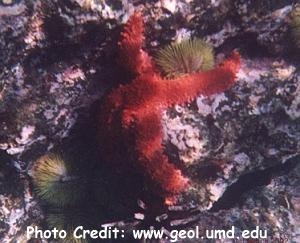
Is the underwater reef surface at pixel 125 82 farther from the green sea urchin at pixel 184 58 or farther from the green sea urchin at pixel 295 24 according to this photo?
the green sea urchin at pixel 184 58

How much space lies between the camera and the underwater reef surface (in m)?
3.22

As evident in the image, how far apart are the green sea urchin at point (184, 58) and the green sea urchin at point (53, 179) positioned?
1.43 metres

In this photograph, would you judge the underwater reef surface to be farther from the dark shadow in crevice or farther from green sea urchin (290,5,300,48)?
the dark shadow in crevice

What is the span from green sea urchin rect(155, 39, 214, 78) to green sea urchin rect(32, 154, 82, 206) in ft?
4.70

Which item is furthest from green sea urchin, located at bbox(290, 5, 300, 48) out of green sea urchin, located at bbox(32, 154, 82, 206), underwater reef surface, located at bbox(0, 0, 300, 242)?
green sea urchin, located at bbox(32, 154, 82, 206)

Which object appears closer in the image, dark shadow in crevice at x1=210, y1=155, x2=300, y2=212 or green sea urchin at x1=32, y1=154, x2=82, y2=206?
green sea urchin at x1=32, y1=154, x2=82, y2=206

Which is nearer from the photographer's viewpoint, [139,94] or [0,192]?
[139,94]

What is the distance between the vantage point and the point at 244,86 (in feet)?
12.6

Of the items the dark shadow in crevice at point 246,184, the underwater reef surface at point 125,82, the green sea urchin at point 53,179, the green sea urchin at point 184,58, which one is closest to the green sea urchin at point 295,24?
the underwater reef surface at point 125,82

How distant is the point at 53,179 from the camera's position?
3.87 meters

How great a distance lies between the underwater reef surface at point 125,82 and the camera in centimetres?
322

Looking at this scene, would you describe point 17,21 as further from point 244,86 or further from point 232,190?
point 232,190

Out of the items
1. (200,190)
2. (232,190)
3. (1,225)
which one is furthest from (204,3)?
(1,225)

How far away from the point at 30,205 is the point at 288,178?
10.8ft
